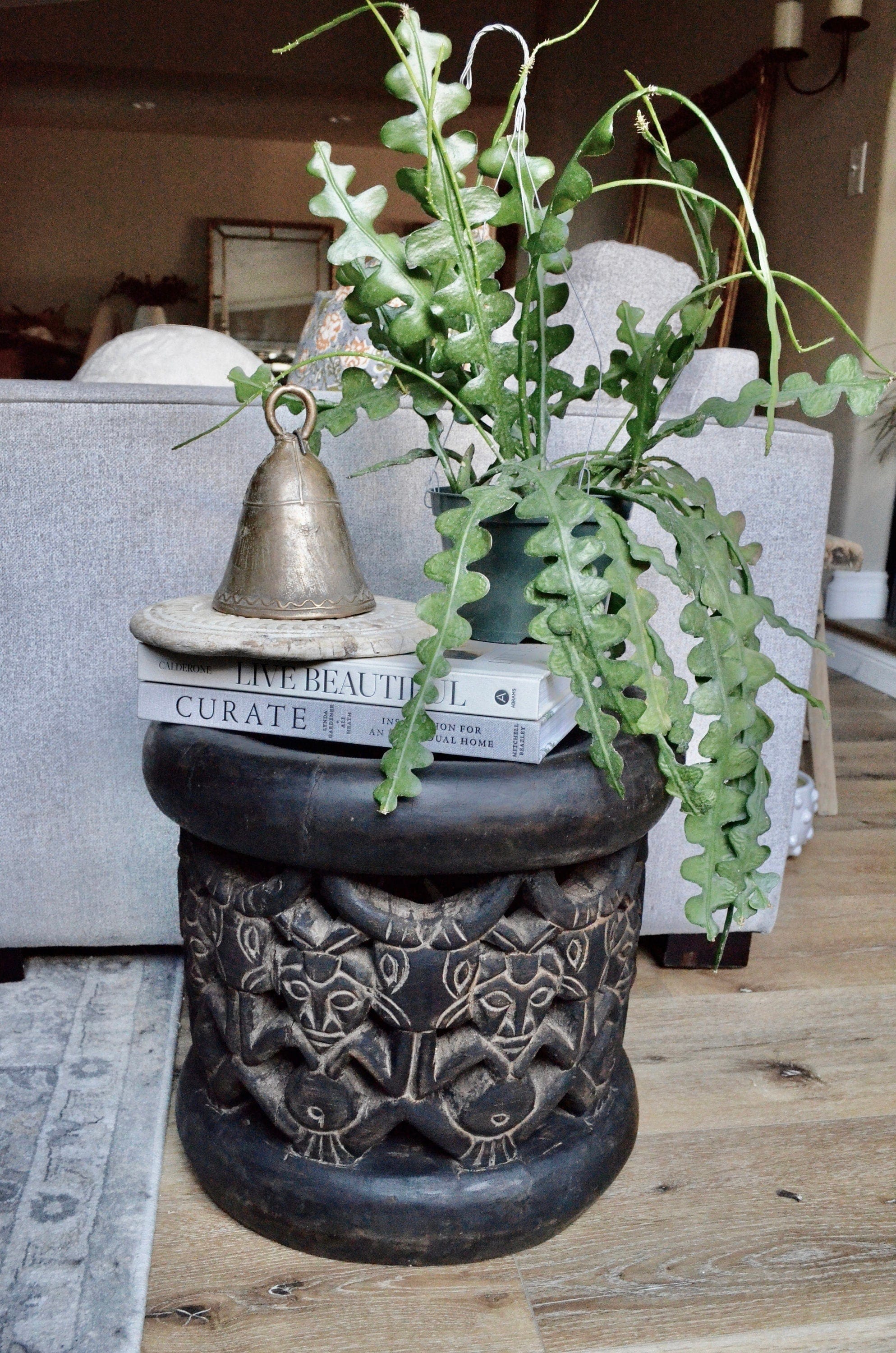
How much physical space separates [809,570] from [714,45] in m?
3.83

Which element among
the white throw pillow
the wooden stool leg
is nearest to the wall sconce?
the wooden stool leg

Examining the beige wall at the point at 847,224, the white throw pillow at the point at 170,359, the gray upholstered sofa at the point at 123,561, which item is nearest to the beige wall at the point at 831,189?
the beige wall at the point at 847,224

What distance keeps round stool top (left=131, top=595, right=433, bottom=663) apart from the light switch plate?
3.12 m

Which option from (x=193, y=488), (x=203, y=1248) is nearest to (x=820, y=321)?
(x=193, y=488)

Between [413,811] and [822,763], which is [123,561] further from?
[822,763]

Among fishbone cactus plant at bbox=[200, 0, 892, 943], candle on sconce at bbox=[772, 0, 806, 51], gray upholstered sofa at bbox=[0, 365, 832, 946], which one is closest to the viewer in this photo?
fishbone cactus plant at bbox=[200, 0, 892, 943]

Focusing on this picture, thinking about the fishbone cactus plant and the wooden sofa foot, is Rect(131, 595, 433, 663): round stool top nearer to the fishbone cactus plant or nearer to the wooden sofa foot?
the fishbone cactus plant

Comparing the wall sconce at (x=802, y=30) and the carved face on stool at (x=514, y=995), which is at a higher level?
the wall sconce at (x=802, y=30)

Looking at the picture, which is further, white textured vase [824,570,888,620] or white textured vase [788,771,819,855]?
white textured vase [824,570,888,620]

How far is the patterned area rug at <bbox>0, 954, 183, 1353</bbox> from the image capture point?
0.78 meters

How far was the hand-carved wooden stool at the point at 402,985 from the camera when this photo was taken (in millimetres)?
757

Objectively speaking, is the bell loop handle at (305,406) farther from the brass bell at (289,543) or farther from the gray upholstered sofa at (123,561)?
the gray upholstered sofa at (123,561)

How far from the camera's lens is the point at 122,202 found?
24.8 feet

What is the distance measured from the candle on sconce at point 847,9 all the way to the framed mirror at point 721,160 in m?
0.43
